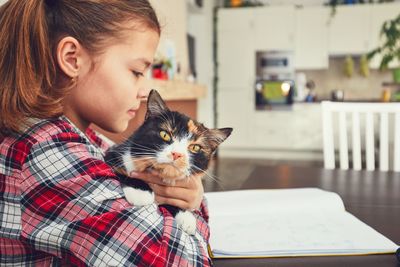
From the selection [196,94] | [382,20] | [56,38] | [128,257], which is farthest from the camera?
[382,20]

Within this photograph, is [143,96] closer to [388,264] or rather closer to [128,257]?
[128,257]

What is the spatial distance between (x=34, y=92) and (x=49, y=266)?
242 mm

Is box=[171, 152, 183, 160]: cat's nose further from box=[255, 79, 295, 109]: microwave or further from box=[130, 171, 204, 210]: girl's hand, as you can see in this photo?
Result: box=[255, 79, 295, 109]: microwave

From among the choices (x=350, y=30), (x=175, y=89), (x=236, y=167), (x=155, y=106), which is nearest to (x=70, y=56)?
(x=155, y=106)

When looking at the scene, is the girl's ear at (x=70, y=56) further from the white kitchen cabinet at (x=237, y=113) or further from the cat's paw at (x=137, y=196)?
the white kitchen cabinet at (x=237, y=113)

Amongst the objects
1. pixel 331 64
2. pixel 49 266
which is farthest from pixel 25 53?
pixel 331 64

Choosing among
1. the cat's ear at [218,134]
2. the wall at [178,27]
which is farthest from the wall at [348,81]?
the cat's ear at [218,134]

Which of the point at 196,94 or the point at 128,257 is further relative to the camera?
the point at 196,94

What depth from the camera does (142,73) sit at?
0.64 m

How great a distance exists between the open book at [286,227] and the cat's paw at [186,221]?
7 cm

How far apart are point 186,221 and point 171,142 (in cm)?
13

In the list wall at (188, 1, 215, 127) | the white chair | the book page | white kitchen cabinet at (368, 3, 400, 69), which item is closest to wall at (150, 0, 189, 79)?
wall at (188, 1, 215, 127)

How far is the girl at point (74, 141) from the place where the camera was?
0.50 metres

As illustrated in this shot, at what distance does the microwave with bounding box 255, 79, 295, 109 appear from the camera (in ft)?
18.2
